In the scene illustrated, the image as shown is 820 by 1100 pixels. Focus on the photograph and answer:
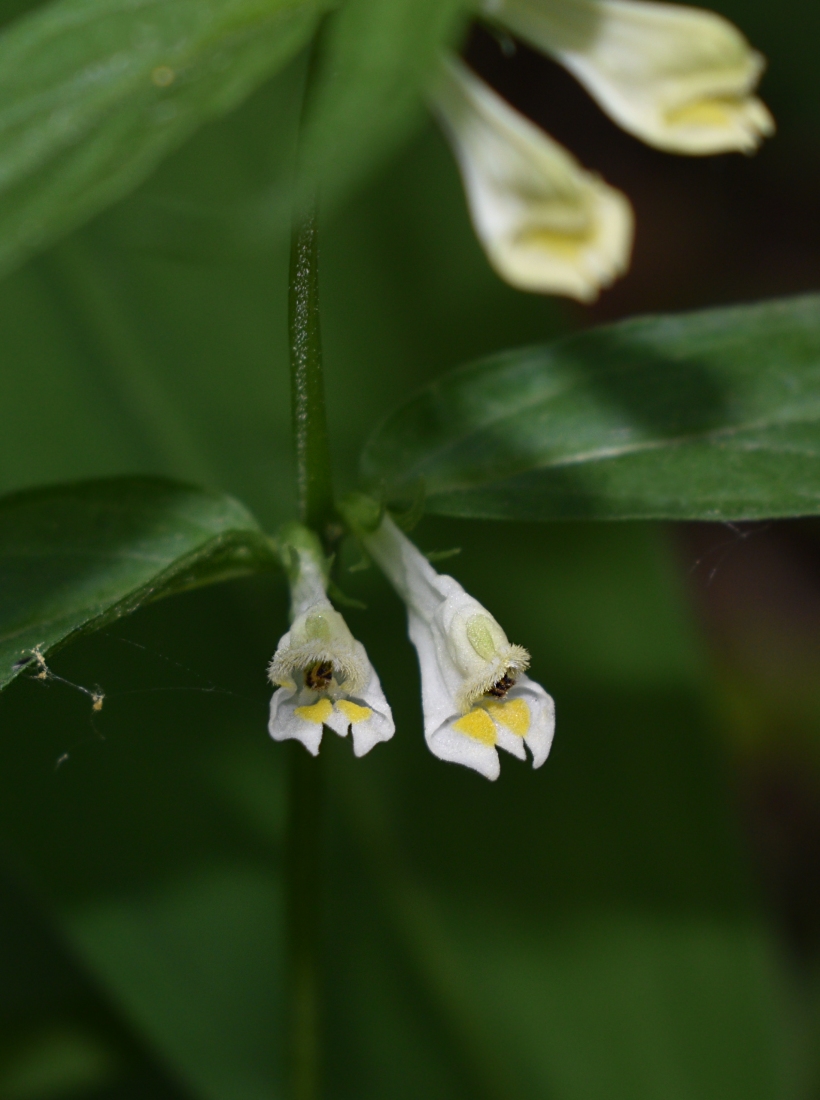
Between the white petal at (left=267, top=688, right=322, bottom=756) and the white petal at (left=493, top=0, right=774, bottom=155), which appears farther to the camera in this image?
the white petal at (left=493, top=0, right=774, bottom=155)

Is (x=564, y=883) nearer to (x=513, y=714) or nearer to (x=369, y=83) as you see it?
(x=513, y=714)

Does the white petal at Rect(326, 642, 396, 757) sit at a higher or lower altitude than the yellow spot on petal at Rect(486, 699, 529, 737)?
higher

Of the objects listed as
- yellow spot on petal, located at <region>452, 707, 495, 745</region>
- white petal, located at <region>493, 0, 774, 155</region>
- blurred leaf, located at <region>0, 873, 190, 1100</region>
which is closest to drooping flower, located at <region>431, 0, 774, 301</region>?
white petal, located at <region>493, 0, 774, 155</region>

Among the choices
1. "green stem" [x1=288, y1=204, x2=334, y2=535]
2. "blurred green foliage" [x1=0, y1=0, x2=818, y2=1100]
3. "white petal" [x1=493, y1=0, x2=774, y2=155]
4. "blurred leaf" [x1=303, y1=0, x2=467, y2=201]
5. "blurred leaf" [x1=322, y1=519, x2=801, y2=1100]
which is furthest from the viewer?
"blurred leaf" [x1=322, y1=519, x2=801, y2=1100]

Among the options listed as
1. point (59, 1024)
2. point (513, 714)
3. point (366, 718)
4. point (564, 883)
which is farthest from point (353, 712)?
point (59, 1024)

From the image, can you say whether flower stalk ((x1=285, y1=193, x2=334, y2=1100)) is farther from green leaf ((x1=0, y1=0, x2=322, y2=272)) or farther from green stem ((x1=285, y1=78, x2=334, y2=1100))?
green leaf ((x1=0, y1=0, x2=322, y2=272))

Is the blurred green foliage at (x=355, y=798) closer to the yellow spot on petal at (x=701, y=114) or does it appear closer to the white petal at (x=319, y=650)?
the white petal at (x=319, y=650)
